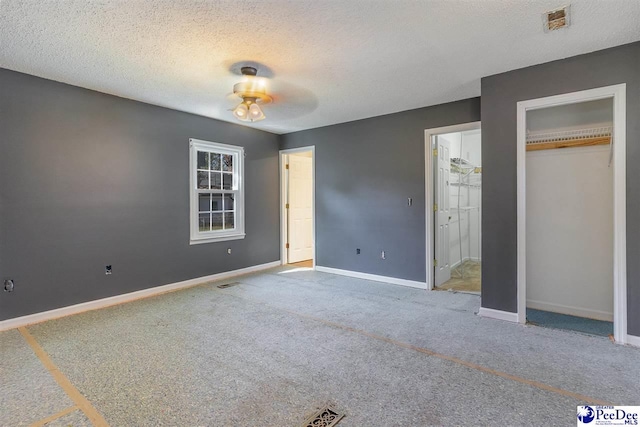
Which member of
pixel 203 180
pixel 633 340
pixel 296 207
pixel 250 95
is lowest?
pixel 633 340

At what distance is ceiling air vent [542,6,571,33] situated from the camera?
2.22 metres

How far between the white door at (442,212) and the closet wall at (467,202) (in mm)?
590

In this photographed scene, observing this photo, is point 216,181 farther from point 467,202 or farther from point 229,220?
point 467,202

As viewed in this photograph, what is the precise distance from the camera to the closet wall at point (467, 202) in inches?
219

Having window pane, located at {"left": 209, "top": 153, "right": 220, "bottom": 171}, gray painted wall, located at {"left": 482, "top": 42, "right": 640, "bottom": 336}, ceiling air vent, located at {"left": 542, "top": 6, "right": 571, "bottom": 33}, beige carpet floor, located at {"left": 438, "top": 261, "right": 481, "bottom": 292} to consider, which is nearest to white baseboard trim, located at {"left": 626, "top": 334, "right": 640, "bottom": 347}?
gray painted wall, located at {"left": 482, "top": 42, "right": 640, "bottom": 336}

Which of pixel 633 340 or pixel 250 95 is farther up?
pixel 250 95

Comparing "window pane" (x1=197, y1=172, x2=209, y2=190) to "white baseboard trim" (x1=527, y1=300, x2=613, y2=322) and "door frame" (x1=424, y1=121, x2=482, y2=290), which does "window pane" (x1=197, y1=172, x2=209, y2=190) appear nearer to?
"door frame" (x1=424, y1=121, x2=482, y2=290)

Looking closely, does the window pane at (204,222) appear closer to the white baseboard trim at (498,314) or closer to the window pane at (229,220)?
the window pane at (229,220)

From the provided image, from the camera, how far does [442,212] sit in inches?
184

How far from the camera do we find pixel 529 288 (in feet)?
11.9

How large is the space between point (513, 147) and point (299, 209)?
4.05m

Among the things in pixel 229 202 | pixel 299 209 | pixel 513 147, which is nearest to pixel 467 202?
pixel 513 147

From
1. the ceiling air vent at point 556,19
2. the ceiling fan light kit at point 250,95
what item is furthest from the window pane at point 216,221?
the ceiling air vent at point 556,19

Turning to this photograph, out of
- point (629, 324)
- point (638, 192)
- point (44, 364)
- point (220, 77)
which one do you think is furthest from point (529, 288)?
point (44, 364)
